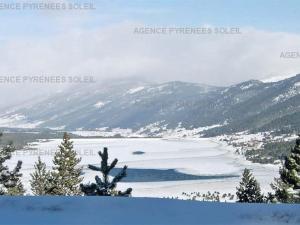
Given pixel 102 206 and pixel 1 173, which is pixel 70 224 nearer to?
pixel 102 206

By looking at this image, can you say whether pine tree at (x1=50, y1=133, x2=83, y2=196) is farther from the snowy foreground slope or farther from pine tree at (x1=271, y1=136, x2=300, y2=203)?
the snowy foreground slope

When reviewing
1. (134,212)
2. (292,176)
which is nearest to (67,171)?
(292,176)

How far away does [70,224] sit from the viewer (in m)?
8.62

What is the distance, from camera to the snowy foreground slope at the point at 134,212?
348 inches

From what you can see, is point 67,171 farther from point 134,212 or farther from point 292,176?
point 134,212

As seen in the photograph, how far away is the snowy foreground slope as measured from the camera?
8.84 meters

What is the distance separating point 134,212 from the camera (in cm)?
916

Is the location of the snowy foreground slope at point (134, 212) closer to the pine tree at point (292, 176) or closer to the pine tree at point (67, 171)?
the pine tree at point (292, 176)

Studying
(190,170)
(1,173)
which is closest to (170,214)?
(1,173)

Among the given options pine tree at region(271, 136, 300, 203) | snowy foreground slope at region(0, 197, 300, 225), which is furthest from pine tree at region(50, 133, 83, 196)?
snowy foreground slope at region(0, 197, 300, 225)

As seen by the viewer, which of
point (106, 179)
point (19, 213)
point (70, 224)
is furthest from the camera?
point (106, 179)

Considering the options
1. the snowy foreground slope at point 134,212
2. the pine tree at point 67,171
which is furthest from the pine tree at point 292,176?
the snowy foreground slope at point 134,212

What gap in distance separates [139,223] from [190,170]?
189 m

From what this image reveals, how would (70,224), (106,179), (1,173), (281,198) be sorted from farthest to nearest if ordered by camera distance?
(281,198)
(1,173)
(106,179)
(70,224)
